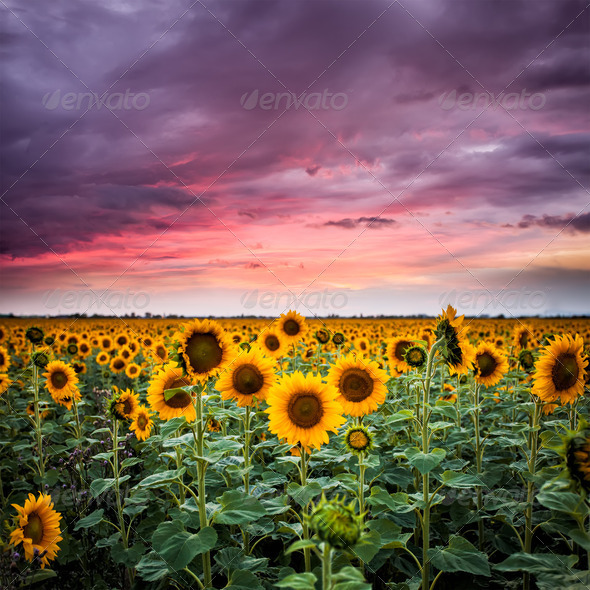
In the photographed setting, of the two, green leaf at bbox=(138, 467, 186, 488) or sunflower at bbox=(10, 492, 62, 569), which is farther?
sunflower at bbox=(10, 492, 62, 569)

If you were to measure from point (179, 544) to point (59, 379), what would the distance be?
17.8 feet

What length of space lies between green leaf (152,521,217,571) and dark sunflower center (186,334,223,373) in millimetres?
1223

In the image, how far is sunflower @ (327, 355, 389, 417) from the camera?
4.89 m

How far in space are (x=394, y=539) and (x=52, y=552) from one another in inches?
129

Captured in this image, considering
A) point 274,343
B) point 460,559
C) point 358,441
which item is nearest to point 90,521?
point 358,441

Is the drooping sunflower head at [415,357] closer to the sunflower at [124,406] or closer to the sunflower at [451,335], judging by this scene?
the sunflower at [451,335]

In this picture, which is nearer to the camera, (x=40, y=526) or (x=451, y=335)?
(x=451, y=335)

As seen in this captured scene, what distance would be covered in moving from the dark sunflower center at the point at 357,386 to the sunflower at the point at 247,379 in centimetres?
93

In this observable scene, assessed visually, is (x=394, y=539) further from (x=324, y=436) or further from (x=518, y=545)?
(x=518, y=545)

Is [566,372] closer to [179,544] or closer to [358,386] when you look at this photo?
[358,386]

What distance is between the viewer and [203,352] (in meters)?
3.80

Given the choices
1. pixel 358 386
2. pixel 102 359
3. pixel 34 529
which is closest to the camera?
pixel 34 529

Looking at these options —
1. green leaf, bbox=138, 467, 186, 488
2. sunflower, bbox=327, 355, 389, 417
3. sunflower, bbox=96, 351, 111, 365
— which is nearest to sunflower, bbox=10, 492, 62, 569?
green leaf, bbox=138, 467, 186, 488

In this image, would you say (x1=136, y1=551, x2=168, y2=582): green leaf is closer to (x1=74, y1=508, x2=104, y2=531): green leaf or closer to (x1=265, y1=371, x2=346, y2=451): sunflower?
(x1=74, y1=508, x2=104, y2=531): green leaf
